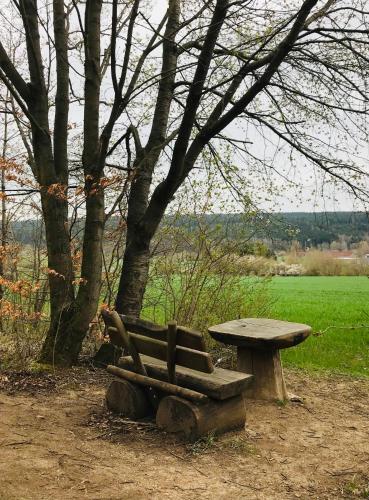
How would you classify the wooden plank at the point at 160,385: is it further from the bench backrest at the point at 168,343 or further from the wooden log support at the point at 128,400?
the bench backrest at the point at 168,343

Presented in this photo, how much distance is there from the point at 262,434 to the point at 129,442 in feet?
3.95

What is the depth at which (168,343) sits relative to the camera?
427 cm

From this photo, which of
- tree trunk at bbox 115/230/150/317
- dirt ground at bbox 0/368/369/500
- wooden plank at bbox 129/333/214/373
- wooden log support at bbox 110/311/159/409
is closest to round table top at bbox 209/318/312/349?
dirt ground at bbox 0/368/369/500

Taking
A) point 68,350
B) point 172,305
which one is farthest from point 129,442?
point 172,305

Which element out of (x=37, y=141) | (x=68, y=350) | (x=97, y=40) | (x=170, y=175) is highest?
(x=97, y=40)

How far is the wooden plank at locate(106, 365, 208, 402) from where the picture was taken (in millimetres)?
4234

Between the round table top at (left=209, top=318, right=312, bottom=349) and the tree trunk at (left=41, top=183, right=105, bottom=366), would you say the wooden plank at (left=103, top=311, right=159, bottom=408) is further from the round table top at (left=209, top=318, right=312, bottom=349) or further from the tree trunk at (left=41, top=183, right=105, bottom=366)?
the tree trunk at (left=41, top=183, right=105, bottom=366)

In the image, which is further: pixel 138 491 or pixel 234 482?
pixel 234 482

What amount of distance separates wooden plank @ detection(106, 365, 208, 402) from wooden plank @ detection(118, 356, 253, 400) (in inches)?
3.3

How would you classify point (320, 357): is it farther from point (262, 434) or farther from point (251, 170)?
point (262, 434)

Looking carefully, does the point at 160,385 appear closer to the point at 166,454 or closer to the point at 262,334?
the point at 166,454

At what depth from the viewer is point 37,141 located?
22.5 ft

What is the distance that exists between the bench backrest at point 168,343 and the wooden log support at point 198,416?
33cm

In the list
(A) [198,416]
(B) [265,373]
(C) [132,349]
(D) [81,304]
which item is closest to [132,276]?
(D) [81,304]
